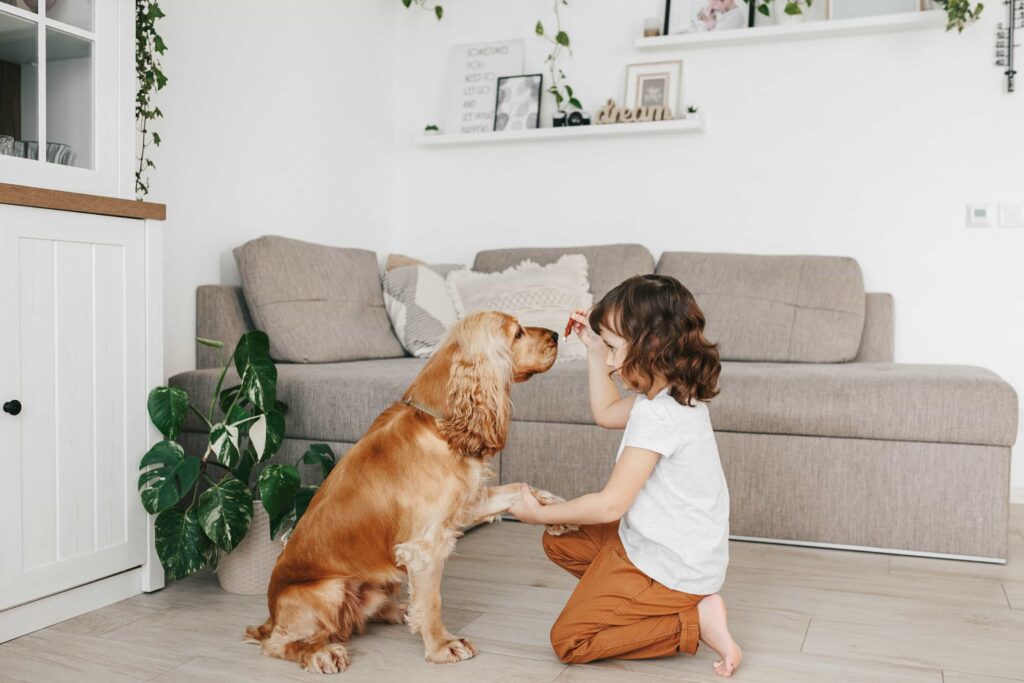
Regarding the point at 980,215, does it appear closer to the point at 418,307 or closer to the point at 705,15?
the point at 705,15

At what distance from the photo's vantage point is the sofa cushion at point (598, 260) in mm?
3527

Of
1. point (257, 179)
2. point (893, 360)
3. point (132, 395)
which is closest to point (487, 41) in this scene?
point (257, 179)

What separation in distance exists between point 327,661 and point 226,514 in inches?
20.4

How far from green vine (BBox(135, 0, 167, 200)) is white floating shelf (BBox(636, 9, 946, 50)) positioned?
6.38 ft

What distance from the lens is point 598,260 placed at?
3.58 meters

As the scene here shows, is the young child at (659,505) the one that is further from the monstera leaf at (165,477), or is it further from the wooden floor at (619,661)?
the monstera leaf at (165,477)

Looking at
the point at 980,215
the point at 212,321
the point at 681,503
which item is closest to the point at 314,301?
the point at 212,321

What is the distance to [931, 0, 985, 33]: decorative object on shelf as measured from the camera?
3248 mm

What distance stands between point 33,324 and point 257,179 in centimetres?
148

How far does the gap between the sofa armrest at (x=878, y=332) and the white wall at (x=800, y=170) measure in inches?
4.8

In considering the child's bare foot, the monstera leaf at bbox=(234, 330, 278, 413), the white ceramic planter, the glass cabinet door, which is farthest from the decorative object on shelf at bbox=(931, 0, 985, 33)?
the white ceramic planter

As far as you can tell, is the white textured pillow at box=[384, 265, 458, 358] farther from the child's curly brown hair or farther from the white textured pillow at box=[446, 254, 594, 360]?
the child's curly brown hair

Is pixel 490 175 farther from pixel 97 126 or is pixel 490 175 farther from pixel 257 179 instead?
pixel 97 126

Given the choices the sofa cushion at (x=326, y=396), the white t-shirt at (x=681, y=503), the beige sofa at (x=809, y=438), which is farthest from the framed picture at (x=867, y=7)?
the white t-shirt at (x=681, y=503)
